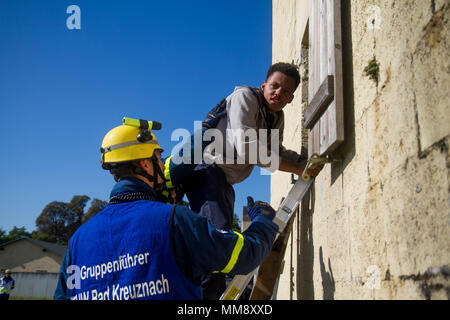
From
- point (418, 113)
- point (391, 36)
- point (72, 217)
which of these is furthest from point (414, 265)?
point (72, 217)

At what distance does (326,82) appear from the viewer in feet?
7.72

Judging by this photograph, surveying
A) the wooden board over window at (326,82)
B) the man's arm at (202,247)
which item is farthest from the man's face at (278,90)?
the man's arm at (202,247)

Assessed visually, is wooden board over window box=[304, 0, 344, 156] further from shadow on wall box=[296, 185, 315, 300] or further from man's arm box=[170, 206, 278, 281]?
man's arm box=[170, 206, 278, 281]

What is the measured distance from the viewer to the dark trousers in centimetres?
271

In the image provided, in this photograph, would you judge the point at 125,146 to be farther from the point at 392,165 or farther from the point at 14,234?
the point at 14,234

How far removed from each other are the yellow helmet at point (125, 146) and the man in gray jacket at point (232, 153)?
2.13 ft

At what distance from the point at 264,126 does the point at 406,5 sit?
1780mm

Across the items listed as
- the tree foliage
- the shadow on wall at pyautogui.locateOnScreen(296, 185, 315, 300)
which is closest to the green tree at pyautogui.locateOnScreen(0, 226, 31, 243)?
the tree foliage

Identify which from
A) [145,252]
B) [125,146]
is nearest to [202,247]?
[145,252]

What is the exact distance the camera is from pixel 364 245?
1.84 m

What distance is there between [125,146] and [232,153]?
0.94m
